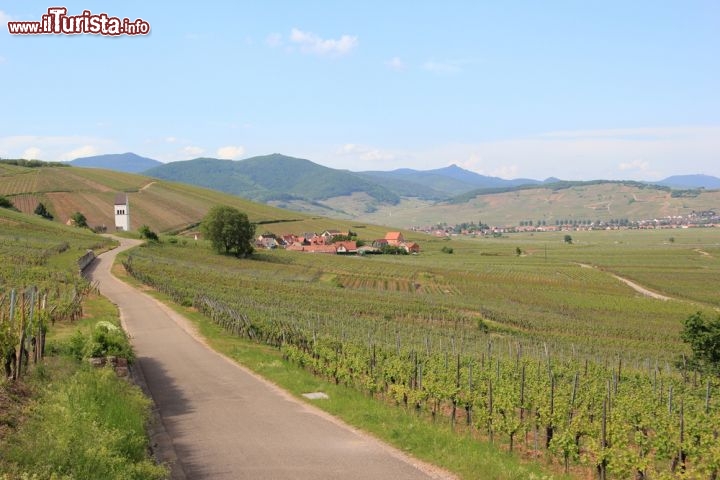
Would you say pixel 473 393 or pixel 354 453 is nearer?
pixel 354 453

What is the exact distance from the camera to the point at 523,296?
8969 cm

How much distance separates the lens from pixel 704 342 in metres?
41.4

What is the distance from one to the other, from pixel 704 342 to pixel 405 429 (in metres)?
31.5

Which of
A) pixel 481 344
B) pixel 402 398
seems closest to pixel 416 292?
pixel 481 344

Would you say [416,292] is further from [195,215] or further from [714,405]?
[195,215]

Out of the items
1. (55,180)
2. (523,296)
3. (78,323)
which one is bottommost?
(523,296)

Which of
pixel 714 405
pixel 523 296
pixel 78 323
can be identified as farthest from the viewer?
pixel 523 296

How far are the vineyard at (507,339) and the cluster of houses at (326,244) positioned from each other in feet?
109

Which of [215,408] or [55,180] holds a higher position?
[55,180]

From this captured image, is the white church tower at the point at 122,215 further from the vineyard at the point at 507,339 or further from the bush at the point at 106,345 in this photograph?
the bush at the point at 106,345

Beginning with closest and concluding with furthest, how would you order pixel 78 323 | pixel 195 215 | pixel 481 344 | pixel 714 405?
1. pixel 714 405
2. pixel 78 323
3. pixel 481 344
4. pixel 195 215

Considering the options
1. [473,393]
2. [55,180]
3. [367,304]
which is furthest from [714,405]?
[55,180]

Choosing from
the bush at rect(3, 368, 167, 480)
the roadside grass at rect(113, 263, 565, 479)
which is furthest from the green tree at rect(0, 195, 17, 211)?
the bush at rect(3, 368, 167, 480)

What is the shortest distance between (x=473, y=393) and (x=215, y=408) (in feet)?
26.5
